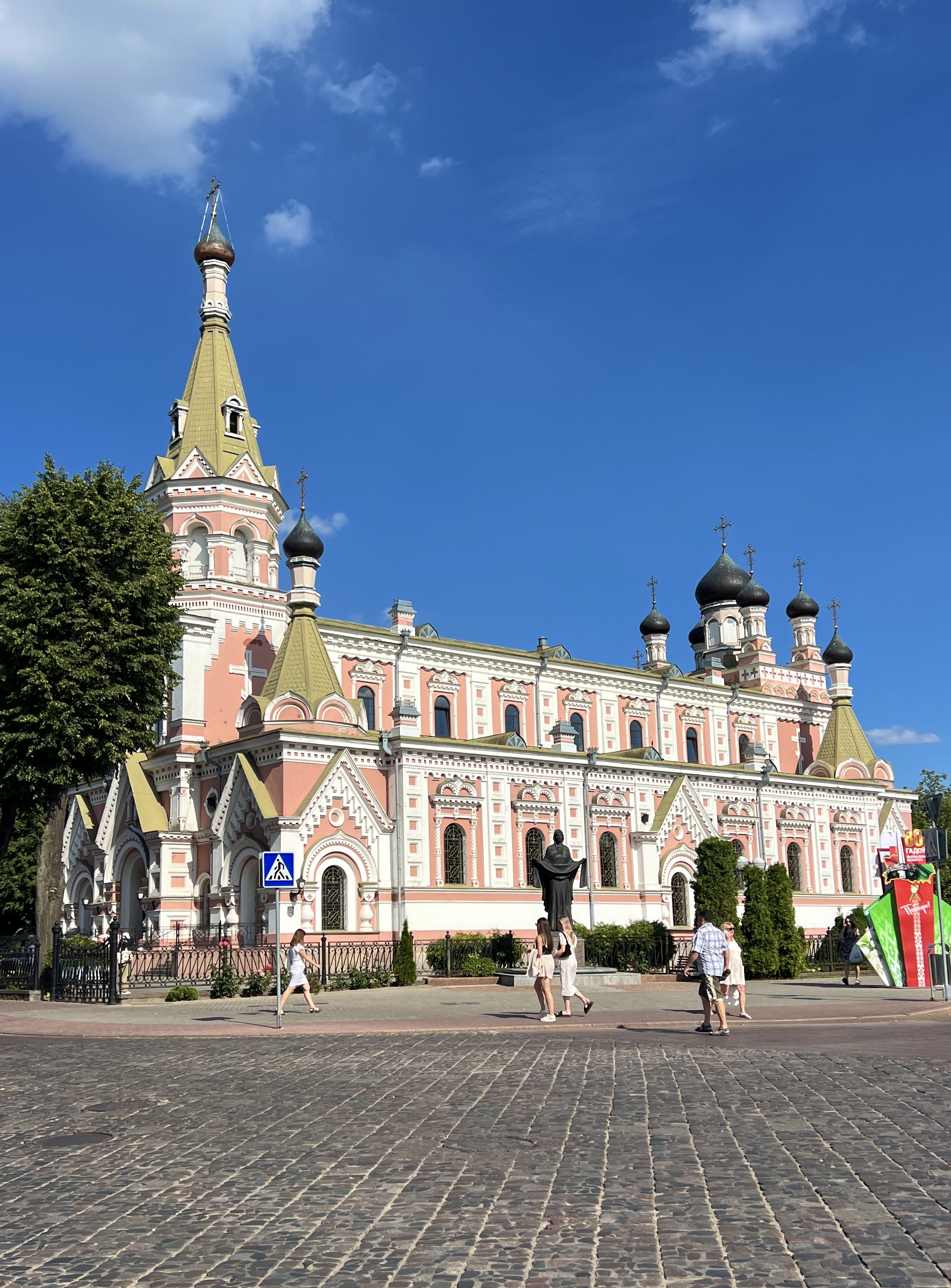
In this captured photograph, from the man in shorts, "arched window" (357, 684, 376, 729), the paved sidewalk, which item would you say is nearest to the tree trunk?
the paved sidewalk

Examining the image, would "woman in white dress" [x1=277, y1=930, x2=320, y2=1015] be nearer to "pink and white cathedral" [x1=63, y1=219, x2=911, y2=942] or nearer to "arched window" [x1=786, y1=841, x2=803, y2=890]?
"pink and white cathedral" [x1=63, y1=219, x2=911, y2=942]

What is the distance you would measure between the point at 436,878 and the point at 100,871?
39.7ft

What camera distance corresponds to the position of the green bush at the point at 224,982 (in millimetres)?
26734

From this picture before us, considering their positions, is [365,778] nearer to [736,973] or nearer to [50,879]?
[50,879]

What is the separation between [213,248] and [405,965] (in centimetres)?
2874

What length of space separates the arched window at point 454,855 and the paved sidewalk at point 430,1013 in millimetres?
9884

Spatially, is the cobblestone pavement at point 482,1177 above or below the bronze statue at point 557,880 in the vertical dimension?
below

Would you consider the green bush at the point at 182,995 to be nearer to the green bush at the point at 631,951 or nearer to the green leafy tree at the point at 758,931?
the green bush at the point at 631,951

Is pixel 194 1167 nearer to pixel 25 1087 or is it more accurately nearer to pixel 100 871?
pixel 25 1087

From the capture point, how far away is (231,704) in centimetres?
4003

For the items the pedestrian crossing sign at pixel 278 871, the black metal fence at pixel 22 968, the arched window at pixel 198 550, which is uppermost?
the arched window at pixel 198 550

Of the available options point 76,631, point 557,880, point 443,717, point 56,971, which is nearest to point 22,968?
point 56,971

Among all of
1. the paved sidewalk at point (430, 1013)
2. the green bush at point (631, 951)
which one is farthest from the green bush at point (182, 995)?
the green bush at point (631, 951)

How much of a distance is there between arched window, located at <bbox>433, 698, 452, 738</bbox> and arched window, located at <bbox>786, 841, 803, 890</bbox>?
15.8 meters
